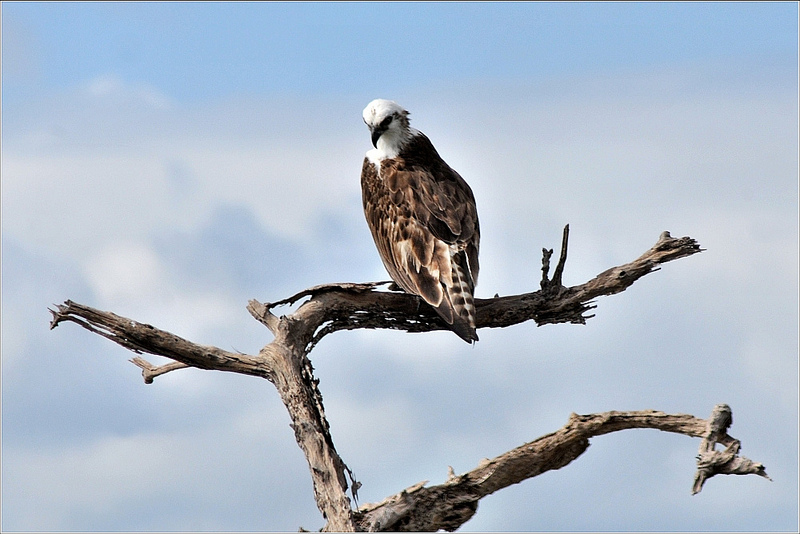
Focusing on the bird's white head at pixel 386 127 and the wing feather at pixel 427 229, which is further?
the bird's white head at pixel 386 127

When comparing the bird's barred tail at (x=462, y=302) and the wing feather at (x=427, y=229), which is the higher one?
the wing feather at (x=427, y=229)

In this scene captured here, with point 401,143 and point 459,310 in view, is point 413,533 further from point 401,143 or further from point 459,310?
point 401,143

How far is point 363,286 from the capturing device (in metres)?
8.93

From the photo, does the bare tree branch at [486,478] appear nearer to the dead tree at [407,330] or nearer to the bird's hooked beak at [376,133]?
the dead tree at [407,330]

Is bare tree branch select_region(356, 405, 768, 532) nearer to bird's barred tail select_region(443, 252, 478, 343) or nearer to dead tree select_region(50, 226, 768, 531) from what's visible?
dead tree select_region(50, 226, 768, 531)

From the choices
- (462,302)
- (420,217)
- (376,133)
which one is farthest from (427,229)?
(376,133)

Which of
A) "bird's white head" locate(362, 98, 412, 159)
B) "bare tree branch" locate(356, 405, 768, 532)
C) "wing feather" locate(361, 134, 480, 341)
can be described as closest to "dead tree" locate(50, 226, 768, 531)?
"bare tree branch" locate(356, 405, 768, 532)

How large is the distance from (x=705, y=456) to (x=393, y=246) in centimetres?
354

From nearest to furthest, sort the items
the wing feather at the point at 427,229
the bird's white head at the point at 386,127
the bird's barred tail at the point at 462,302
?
the bird's barred tail at the point at 462,302 → the wing feather at the point at 427,229 → the bird's white head at the point at 386,127

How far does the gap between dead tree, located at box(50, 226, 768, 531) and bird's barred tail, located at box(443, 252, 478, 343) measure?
0.56 metres

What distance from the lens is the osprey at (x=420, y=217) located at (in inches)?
336

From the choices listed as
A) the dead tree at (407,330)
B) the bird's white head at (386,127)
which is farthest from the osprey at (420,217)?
the dead tree at (407,330)

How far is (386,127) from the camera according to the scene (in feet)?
33.3

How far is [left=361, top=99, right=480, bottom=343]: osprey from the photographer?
8539 mm
